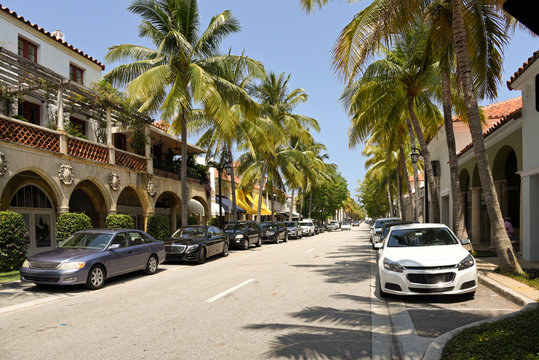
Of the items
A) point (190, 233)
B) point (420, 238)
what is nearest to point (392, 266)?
point (420, 238)

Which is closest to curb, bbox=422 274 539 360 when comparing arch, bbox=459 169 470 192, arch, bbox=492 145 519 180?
arch, bbox=492 145 519 180

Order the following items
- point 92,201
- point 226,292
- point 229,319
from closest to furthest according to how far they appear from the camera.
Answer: point 229,319 < point 226,292 < point 92,201

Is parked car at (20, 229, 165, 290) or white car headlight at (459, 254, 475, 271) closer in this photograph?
white car headlight at (459, 254, 475, 271)

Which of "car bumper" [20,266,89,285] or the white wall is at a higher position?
the white wall

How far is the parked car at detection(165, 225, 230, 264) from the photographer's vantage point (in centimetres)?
1515

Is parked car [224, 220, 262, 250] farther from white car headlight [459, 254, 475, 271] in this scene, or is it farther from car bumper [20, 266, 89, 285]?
white car headlight [459, 254, 475, 271]

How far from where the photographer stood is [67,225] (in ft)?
48.9

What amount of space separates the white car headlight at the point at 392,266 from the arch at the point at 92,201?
13.8 metres

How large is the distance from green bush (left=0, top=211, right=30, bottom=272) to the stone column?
19975 millimetres

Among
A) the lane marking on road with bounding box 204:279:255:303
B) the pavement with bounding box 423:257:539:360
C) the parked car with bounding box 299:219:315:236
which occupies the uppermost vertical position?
the pavement with bounding box 423:257:539:360

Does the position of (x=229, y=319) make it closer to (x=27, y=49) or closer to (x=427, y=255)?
(x=427, y=255)

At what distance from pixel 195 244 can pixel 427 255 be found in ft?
30.5

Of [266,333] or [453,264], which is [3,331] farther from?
[453,264]

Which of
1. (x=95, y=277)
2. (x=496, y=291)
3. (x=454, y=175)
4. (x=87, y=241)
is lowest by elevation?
(x=496, y=291)
